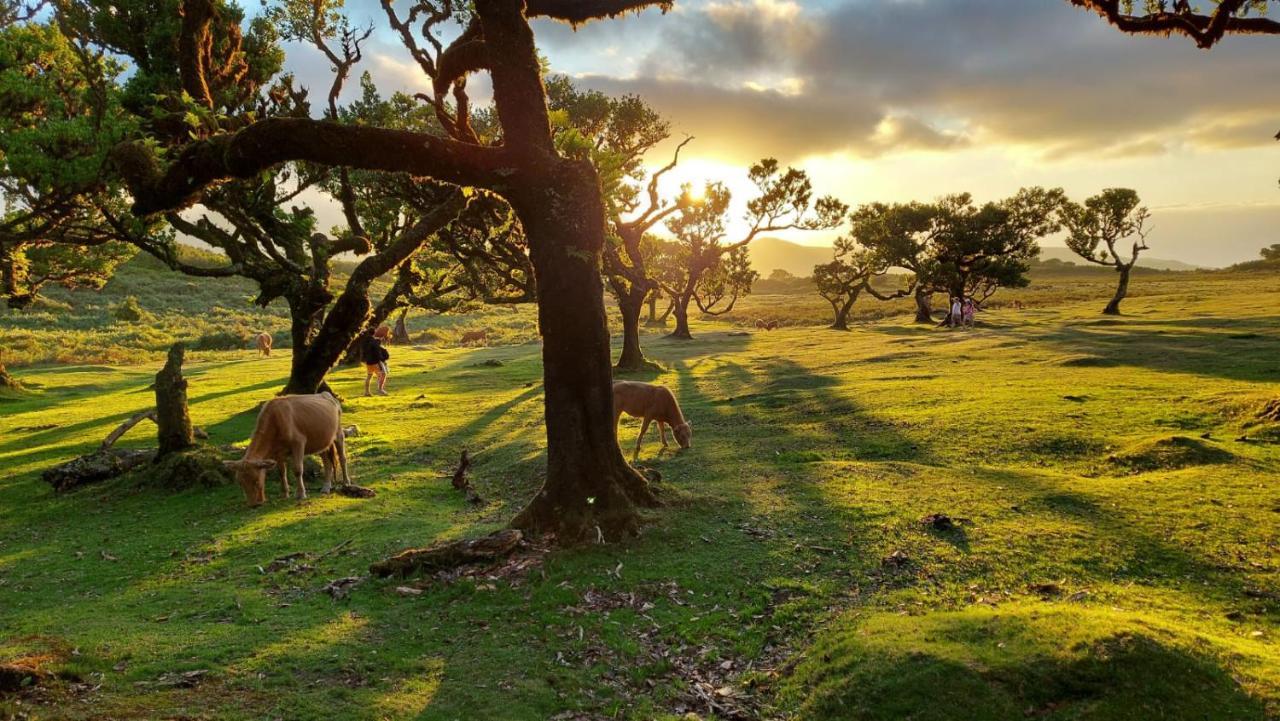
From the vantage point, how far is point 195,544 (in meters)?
10.9

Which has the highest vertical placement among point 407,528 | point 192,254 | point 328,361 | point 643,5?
point 192,254

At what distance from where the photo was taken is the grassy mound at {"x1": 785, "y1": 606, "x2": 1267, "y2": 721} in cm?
510

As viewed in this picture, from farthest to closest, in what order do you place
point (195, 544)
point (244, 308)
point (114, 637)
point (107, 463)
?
point (244, 308) → point (107, 463) → point (195, 544) → point (114, 637)

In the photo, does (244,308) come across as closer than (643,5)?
No

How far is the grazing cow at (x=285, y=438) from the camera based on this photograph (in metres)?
12.9

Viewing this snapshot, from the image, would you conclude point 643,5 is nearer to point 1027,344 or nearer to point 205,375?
point 1027,344

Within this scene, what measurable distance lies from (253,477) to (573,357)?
7.53 metres

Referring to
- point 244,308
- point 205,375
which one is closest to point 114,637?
point 205,375

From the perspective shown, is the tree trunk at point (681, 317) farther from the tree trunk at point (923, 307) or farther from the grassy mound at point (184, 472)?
the grassy mound at point (184, 472)

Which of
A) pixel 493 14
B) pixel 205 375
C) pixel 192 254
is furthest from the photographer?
pixel 192 254

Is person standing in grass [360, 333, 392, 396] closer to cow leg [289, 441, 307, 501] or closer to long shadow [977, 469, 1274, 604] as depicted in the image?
cow leg [289, 441, 307, 501]

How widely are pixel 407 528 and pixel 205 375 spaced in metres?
33.7

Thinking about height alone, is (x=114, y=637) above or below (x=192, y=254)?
below

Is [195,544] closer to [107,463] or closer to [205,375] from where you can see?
[107,463]
